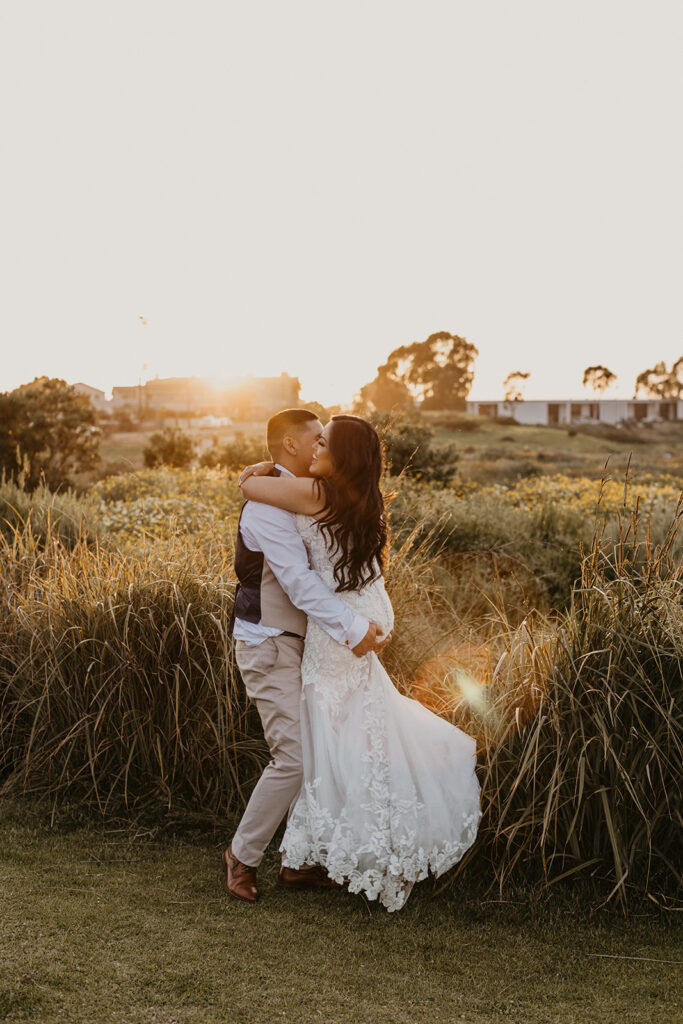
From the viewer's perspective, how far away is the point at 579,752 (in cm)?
370

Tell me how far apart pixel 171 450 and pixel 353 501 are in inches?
894

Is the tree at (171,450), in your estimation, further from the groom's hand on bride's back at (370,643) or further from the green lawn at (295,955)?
the groom's hand on bride's back at (370,643)

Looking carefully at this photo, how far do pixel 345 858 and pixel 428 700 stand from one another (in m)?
1.28

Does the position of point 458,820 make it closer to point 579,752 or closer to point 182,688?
point 579,752

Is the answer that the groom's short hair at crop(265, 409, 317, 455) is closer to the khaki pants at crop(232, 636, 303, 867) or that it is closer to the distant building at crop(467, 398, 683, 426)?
the khaki pants at crop(232, 636, 303, 867)

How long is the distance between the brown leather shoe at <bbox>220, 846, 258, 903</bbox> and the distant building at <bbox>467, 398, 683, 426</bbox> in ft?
249

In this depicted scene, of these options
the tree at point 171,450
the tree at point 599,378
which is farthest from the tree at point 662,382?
the tree at point 171,450

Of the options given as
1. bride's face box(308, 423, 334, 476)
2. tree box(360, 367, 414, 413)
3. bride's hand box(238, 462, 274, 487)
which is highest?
tree box(360, 367, 414, 413)

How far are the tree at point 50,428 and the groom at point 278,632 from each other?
17.3 meters

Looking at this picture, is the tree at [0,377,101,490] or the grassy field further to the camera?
the grassy field

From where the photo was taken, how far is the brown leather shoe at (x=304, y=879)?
3.72m

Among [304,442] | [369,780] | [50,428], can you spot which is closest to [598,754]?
[369,780]

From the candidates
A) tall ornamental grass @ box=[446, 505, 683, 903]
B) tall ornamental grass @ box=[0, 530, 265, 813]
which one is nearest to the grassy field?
tall ornamental grass @ box=[0, 530, 265, 813]

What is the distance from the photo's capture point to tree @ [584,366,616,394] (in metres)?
95.2
